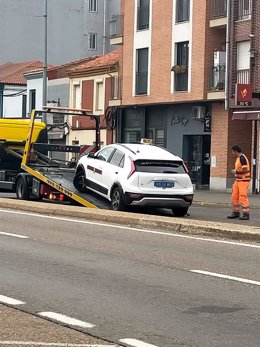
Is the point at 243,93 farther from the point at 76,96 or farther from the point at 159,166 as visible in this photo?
the point at 76,96

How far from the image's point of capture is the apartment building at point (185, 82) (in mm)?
36688

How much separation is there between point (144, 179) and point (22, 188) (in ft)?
20.2

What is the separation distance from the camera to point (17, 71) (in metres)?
59.2

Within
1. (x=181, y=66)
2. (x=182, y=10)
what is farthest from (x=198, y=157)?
(x=182, y=10)

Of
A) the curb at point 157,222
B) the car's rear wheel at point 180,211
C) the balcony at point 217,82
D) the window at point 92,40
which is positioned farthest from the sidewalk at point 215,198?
the window at point 92,40

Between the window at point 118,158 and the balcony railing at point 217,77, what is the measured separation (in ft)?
55.2

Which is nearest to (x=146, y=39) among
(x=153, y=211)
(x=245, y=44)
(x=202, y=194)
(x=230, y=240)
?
(x=245, y=44)

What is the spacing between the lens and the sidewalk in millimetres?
29217

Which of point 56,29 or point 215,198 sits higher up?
point 56,29

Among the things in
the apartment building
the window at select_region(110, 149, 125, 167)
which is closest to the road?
the window at select_region(110, 149, 125, 167)

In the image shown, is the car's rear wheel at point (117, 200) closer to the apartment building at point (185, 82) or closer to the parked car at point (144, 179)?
the parked car at point (144, 179)

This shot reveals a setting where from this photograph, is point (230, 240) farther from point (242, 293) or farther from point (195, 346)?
point (195, 346)

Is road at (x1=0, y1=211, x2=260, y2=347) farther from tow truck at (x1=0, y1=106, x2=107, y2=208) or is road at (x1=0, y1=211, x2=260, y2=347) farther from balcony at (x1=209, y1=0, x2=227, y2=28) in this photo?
balcony at (x1=209, y1=0, x2=227, y2=28)

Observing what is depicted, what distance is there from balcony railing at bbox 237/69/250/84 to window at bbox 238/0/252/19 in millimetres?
2368
